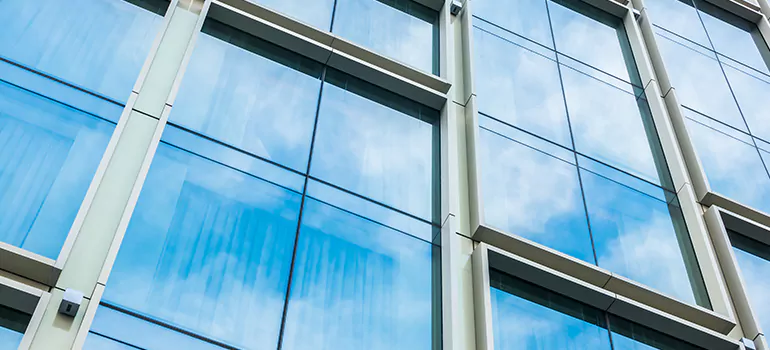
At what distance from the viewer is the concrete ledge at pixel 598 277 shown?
48.2 ft

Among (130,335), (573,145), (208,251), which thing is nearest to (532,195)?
(573,145)

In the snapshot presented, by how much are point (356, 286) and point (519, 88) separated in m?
6.91

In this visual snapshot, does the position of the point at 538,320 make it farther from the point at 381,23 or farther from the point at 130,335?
the point at 381,23

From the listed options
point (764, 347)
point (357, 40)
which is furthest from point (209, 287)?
point (764, 347)

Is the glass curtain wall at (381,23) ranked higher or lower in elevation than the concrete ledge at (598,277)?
higher

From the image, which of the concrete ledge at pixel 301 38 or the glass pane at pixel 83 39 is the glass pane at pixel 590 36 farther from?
the glass pane at pixel 83 39

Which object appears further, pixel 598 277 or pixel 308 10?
pixel 308 10

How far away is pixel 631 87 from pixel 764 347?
24.2 feet

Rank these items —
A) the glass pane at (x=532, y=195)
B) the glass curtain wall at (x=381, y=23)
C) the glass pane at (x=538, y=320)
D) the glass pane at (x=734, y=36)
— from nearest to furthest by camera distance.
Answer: the glass pane at (x=538, y=320) → the glass pane at (x=532, y=195) → the glass curtain wall at (x=381, y=23) → the glass pane at (x=734, y=36)

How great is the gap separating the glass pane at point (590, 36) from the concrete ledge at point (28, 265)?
1291 cm

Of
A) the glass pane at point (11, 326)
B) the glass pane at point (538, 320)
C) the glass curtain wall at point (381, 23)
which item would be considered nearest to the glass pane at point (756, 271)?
the glass pane at point (538, 320)

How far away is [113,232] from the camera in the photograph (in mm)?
11766

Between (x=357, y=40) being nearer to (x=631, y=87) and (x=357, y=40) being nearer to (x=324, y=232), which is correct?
(x=324, y=232)

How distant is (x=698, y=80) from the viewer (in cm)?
2161
